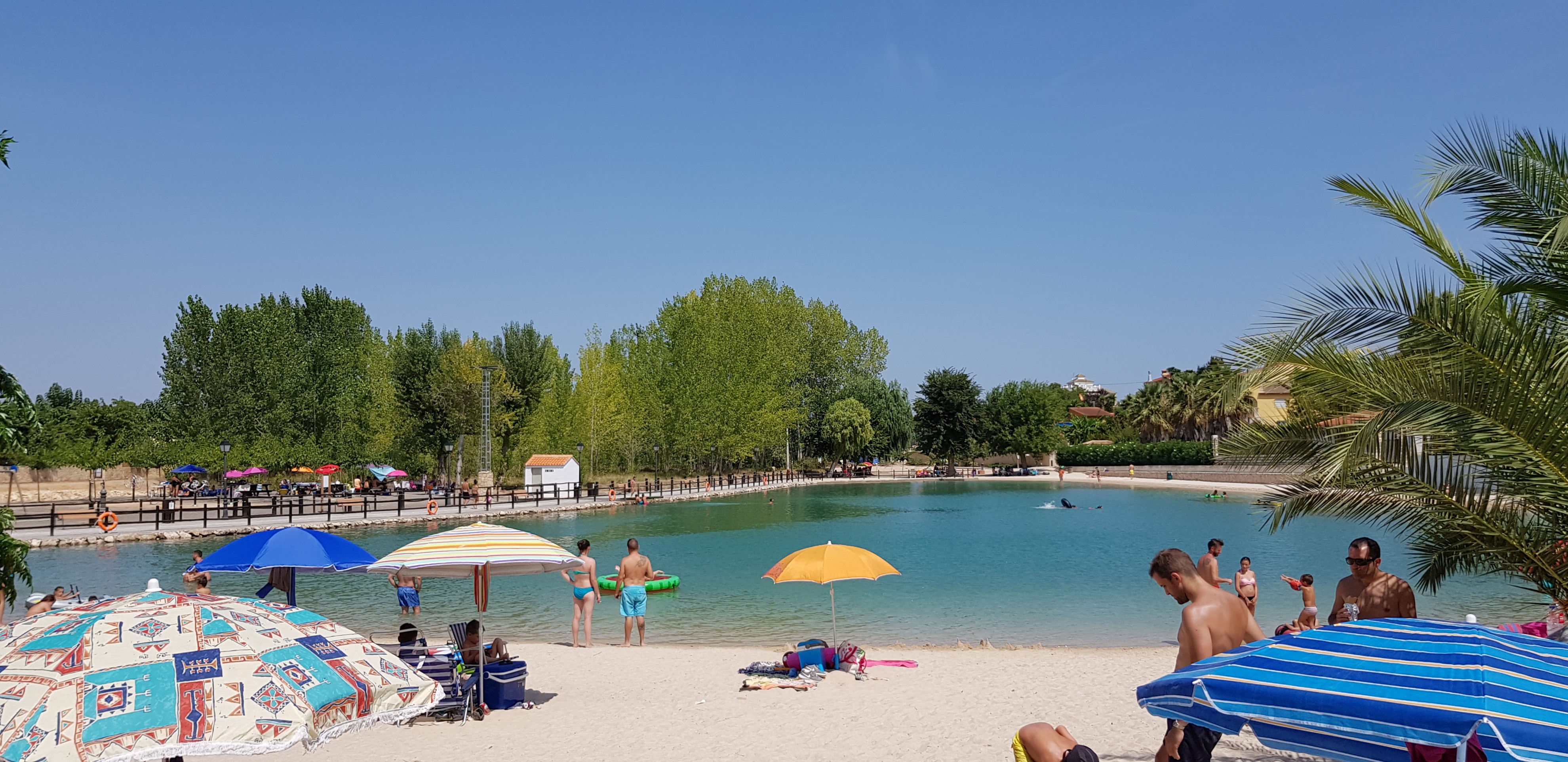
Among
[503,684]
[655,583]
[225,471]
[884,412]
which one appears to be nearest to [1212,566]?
[503,684]

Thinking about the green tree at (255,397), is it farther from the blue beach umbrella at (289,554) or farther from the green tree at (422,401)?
the blue beach umbrella at (289,554)

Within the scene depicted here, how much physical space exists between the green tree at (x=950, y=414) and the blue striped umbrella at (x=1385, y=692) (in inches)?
3397

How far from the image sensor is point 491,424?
2301 inches

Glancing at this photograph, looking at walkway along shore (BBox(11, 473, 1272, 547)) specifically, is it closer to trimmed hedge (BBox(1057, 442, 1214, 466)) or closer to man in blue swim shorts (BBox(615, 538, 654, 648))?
trimmed hedge (BBox(1057, 442, 1214, 466))

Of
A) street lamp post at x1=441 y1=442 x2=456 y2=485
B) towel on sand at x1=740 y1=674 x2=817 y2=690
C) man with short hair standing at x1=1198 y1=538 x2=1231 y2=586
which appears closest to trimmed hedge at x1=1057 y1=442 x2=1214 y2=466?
street lamp post at x1=441 y1=442 x2=456 y2=485

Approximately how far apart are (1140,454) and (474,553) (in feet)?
270

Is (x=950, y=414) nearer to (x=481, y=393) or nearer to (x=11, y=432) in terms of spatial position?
(x=481, y=393)

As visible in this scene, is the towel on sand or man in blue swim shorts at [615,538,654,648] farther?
man in blue swim shorts at [615,538,654,648]

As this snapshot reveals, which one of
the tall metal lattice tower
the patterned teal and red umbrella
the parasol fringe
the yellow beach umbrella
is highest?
the tall metal lattice tower

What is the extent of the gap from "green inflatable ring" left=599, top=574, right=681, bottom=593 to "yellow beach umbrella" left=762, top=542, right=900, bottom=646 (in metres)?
8.80

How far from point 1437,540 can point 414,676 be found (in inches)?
296

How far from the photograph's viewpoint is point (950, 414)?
3553 inches

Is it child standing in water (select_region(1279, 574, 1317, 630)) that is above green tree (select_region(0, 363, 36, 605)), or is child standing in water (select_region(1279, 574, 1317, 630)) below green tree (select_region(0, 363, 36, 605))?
below

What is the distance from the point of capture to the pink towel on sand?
13.0 m
